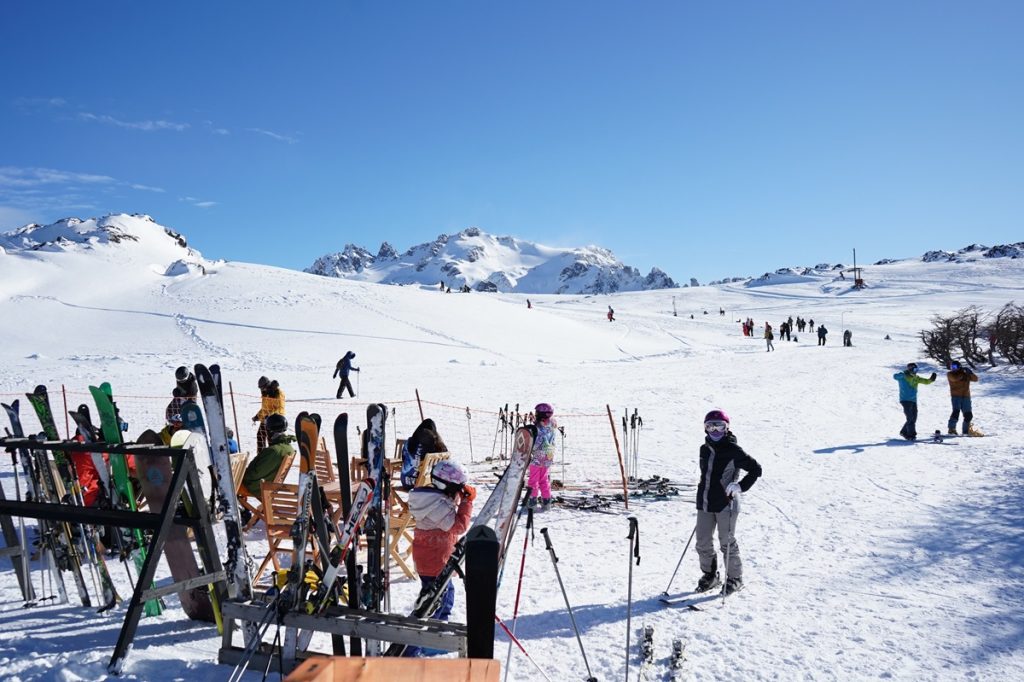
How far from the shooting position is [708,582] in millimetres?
5746

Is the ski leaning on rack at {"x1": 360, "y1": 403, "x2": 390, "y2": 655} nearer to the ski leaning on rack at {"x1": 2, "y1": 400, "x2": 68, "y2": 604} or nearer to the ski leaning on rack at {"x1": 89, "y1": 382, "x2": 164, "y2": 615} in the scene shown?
the ski leaning on rack at {"x1": 89, "y1": 382, "x2": 164, "y2": 615}

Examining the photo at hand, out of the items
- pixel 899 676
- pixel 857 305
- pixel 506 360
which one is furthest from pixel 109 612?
pixel 857 305

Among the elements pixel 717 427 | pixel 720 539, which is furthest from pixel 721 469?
pixel 720 539

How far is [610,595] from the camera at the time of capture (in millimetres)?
5695

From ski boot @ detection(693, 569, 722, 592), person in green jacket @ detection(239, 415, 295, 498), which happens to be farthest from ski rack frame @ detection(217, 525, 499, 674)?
ski boot @ detection(693, 569, 722, 592)

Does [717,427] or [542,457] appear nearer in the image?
[717,427]

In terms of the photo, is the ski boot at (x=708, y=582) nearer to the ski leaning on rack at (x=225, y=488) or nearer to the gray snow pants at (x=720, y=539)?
the gray snow pants at (x=720, y=539)

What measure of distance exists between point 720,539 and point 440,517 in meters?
2.95

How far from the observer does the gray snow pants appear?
572 centimetres

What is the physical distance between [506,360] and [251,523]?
21.1 m

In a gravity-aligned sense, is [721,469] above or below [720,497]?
above

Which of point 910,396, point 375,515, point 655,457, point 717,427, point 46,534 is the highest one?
point 717,427

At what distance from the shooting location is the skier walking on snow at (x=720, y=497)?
5.70 m

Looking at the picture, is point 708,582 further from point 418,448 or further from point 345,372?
point 345,372
